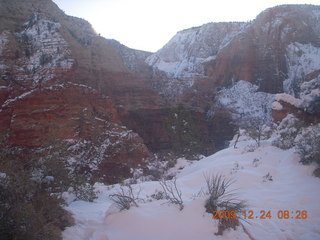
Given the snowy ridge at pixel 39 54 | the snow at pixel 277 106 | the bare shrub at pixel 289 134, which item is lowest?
the bare shrub at pixel 289 134

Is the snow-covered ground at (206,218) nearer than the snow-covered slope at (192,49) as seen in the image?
Yes

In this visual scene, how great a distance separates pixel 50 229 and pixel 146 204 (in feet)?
7.44

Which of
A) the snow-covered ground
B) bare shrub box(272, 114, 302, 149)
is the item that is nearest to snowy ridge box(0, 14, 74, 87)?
bare shrub box(272, 114, 302, 149)

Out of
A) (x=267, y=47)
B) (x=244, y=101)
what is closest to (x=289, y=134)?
(x=244, y=101)

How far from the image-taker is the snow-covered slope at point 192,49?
172 ft

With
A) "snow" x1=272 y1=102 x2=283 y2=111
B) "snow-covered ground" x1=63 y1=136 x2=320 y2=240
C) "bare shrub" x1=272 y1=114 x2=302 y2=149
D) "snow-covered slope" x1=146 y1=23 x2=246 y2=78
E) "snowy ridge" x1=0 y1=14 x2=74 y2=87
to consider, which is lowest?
"snow-covered ground" x1=63 y1=136 x2=320 y2=240

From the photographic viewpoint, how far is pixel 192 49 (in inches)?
2341

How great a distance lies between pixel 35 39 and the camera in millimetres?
25922

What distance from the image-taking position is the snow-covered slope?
5246 cm

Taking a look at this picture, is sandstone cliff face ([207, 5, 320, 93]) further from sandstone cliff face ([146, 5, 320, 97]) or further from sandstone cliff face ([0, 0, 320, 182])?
sandstone cliff face ([0, 0, 320, 182])

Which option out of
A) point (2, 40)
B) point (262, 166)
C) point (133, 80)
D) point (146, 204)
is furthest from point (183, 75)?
point (146, 204)

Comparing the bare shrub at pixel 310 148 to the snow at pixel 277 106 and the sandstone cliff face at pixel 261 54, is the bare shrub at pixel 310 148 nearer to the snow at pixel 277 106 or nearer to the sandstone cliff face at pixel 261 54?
the snow at pixel 277 106

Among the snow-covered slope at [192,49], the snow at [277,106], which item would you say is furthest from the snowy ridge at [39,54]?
the snow-covered slope at [192,49]

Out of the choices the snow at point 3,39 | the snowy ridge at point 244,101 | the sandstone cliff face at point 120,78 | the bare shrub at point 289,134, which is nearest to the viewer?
the bare shrub at point 289,134
